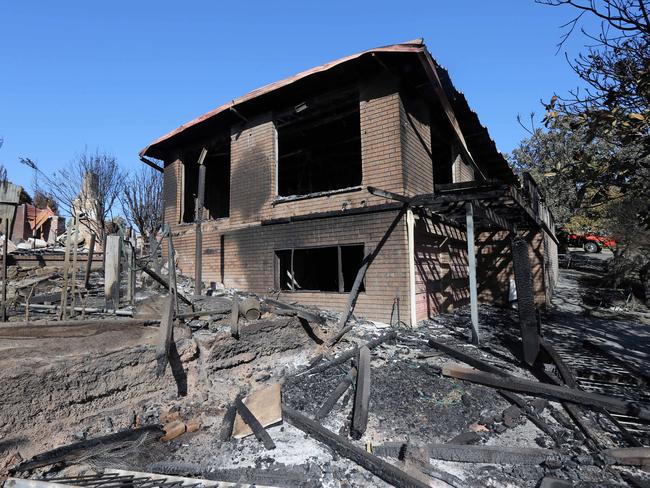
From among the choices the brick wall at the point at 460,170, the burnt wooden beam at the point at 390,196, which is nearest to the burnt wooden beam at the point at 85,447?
the burnt wooden beam at the point at 390,196

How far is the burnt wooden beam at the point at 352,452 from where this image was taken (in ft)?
9.88

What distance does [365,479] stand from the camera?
3164mm

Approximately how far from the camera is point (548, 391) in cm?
437

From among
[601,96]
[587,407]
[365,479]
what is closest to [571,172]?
[601,96]

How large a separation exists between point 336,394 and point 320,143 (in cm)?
986

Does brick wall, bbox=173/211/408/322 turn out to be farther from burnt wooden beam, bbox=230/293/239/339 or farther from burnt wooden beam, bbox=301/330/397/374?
burnt wooden beam, bbox=230/293/239/339

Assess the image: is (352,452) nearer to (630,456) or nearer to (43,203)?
(630,456)

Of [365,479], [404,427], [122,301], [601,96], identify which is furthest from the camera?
[122,301]

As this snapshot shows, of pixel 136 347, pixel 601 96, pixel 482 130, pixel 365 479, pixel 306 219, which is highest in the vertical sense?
pixel 482 130

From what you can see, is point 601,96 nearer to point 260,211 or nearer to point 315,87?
point 315,87

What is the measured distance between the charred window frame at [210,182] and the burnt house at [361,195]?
5cm

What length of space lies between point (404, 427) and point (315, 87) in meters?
8.05

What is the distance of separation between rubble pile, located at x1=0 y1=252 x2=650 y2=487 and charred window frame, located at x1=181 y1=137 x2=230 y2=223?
7.36 meters

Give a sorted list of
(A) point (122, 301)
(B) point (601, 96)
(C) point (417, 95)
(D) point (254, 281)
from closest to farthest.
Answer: (B) point (601, 96), (A) point (122, 301), (C) point (417, 95), (D) point (254, 281)
